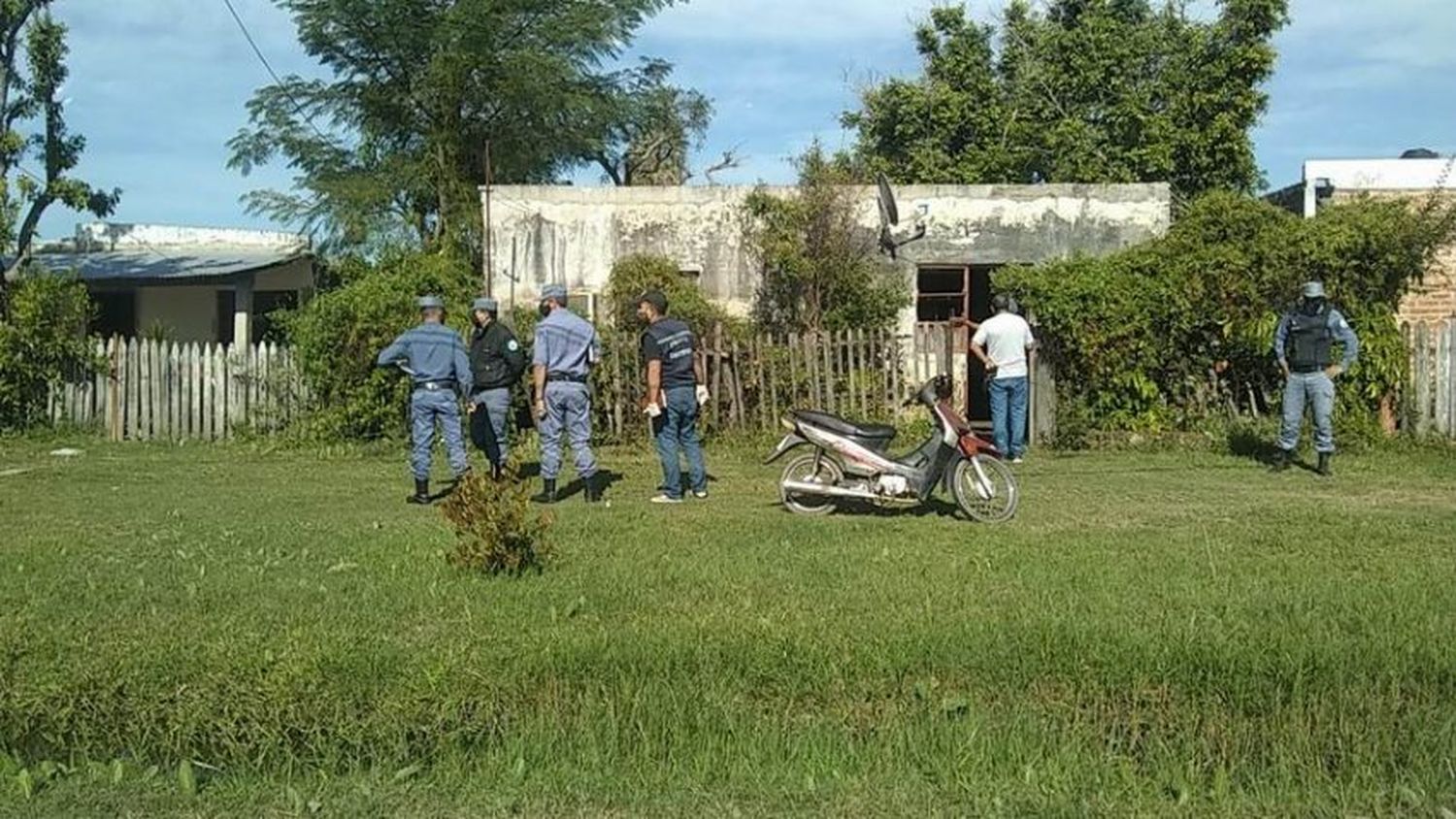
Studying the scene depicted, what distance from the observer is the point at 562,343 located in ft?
36.0

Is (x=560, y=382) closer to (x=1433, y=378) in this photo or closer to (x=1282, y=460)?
(x=1282, y=460)

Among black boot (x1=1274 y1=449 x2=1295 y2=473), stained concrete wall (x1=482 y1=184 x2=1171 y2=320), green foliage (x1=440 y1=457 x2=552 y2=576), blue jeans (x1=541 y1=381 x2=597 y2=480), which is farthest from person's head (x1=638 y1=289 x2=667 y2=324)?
stained concrete wall (x1=482 y1=184 x2=1171 y2=320)

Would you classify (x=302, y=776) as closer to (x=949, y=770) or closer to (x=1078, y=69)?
(x=949, y=770)

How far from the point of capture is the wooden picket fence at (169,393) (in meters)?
16.9

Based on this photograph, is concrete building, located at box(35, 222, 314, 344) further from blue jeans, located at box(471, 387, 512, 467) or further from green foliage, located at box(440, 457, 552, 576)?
green foliage, located at box(440, 457, 552, 576)

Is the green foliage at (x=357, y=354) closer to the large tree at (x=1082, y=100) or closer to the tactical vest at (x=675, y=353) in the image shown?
the tactical vest at (x=675, y=353)

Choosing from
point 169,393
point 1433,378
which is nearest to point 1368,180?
point 1433,378

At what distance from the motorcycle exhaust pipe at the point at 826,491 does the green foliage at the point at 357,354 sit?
6674mm

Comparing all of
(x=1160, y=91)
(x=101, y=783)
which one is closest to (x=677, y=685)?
(x=101, y=783)

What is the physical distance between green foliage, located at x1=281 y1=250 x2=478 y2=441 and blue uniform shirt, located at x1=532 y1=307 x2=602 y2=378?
519cm

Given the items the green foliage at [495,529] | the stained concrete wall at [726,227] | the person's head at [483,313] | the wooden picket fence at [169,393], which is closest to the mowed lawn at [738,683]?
the green foliage at [495,529]

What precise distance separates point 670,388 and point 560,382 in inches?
34.6

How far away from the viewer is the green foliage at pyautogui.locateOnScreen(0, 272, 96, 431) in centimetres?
1669

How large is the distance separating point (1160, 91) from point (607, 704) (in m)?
26.3
